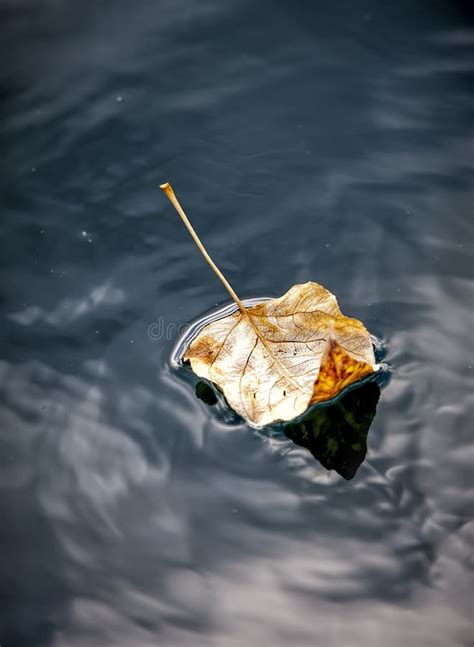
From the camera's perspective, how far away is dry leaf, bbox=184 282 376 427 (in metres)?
1.37

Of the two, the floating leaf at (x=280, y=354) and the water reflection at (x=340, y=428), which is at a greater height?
the floating leaf at (x=280, y=354)

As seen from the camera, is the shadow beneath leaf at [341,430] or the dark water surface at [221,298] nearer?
the dark water surface at [221,298]

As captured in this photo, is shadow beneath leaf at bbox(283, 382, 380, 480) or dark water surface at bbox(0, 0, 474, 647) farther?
shadow beneath leaf at bbox(283, 382, 380, 480)

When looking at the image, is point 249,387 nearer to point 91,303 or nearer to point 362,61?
point 91,303

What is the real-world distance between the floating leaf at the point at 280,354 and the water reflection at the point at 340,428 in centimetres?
5

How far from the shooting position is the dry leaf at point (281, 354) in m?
1.37

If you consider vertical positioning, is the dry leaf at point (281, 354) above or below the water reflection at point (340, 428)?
above

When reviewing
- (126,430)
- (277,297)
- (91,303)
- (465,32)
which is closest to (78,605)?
(126,430)

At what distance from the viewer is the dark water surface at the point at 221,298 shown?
1.29 meters

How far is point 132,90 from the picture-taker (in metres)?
2.07

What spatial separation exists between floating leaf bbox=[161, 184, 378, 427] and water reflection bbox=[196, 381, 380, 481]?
0.17 feet

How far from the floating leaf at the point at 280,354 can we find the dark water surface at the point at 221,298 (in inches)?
3.8

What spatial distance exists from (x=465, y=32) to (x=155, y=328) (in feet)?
4.38

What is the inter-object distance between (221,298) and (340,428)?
44cm
